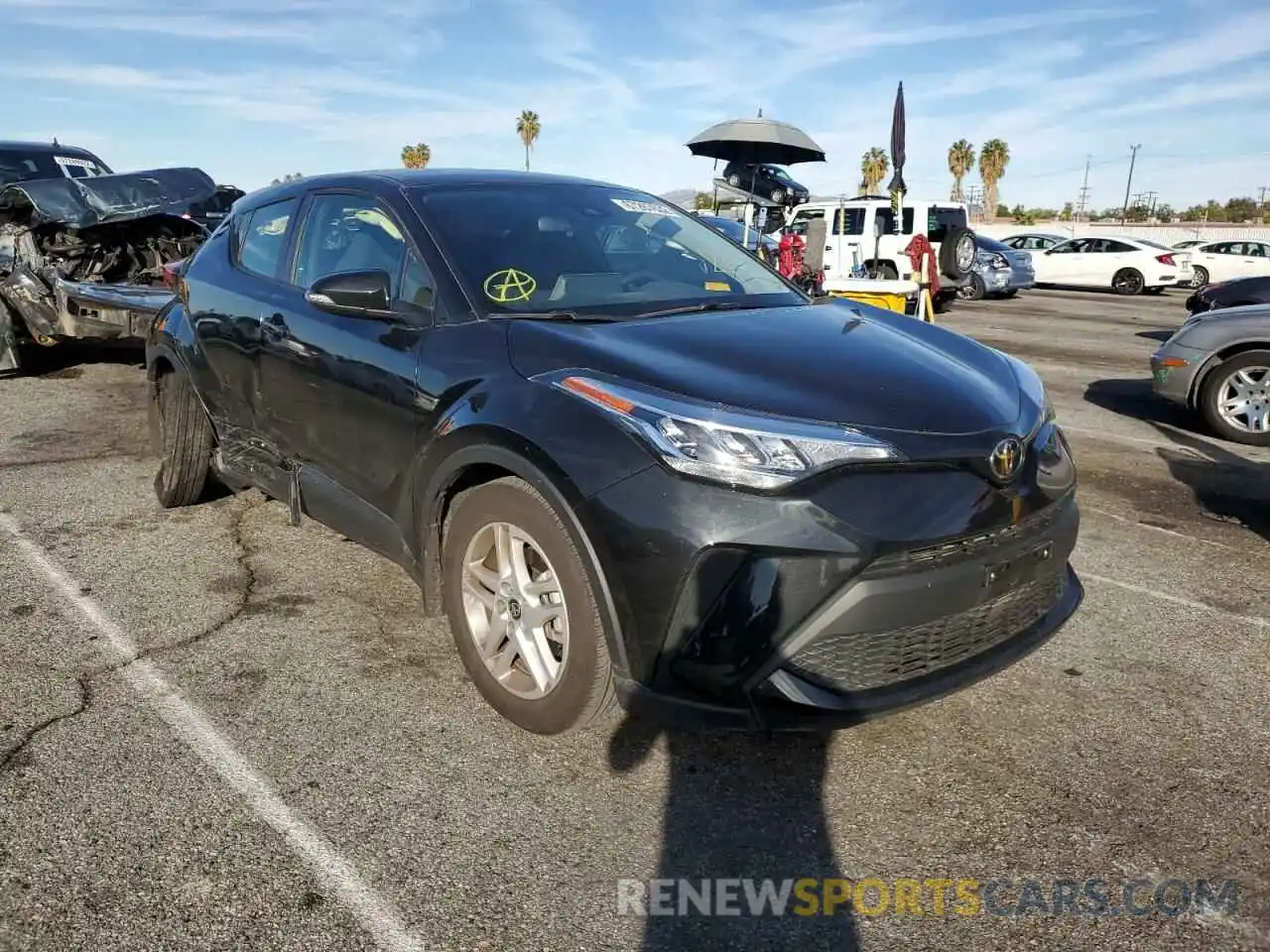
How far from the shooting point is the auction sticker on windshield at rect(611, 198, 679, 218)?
12.7ft

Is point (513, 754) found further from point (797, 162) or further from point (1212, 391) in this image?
point (797, 162)

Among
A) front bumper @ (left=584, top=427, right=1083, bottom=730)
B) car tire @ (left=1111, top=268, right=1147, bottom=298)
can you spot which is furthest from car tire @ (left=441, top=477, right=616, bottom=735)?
car tire @ (left=1111, top=268, right=1147, bottom=298)

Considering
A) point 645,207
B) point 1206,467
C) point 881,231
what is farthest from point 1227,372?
point 881,231

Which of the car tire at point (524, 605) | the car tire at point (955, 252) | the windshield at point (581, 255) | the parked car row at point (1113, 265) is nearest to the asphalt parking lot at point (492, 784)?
the car tire at point (524, 605)

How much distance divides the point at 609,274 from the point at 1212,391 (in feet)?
18.8

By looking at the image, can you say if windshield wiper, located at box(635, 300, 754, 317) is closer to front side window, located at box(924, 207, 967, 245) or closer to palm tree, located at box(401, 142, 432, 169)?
front side window, located at box(924, 207, 967, 245)

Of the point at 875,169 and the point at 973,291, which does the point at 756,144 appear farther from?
the point at 875,169

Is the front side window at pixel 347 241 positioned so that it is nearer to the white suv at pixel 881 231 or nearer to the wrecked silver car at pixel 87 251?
the wrecked silver car at pixel 87 251

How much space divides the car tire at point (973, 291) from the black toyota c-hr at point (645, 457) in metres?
16.7

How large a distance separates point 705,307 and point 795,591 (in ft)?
4.31

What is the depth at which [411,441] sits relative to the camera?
3064mm

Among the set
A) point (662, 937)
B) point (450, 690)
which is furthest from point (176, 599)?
point (662, 937)

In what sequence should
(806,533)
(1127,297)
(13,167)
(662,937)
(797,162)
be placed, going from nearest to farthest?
(662,937) < (806,533) < (13,167) < (797,162) < (1127,297)

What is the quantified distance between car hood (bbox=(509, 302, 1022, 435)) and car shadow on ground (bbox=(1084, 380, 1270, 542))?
119 inches
